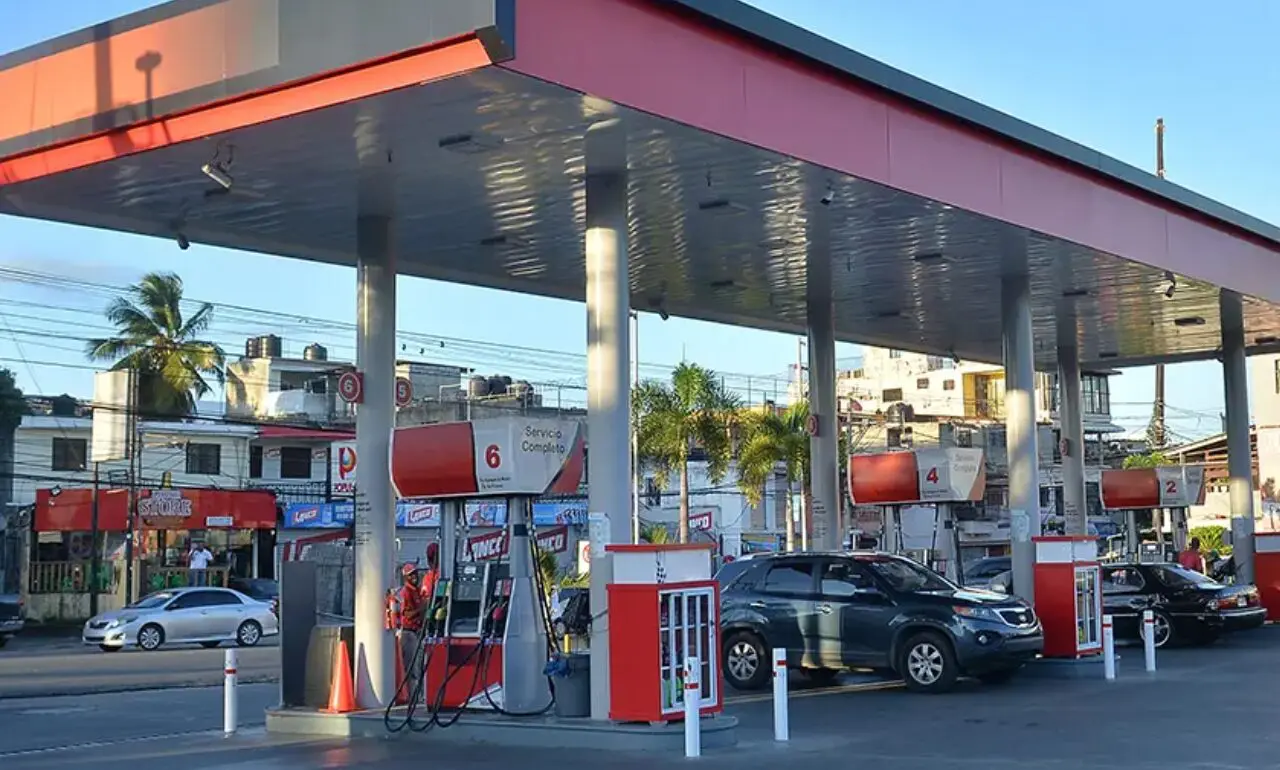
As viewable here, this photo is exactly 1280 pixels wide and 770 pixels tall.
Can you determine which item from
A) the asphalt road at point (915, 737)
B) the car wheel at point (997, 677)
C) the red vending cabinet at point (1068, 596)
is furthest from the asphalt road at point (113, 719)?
the red vending cabinet at point (1068, 596)

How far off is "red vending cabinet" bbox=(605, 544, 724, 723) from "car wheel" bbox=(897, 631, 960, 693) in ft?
15.4

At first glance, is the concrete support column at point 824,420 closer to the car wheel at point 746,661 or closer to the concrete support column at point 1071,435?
the car wheel at point 746,661

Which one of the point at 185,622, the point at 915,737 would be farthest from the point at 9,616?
the point at 915,737

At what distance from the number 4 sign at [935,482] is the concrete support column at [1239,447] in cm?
756

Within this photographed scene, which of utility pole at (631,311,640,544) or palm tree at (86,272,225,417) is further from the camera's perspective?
palm tree at (86,272,225,417)

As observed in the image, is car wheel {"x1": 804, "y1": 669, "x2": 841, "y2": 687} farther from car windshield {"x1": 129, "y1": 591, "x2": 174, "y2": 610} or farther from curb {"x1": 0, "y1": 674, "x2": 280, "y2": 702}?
car windshield {"x1": 129, "y1": 591, "x2": 174, "y2": 610}

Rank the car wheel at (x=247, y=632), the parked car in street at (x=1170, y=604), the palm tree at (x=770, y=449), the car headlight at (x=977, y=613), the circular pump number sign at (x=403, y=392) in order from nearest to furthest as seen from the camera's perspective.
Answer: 1. the circular pump number sign at (x=403, y=392)
2. the car headlight at (x=977, y=613)
3. the parked car in street at (x=1170, y=604)
4. the car wheel at (x=247, y=632)
5. the palm tree at (x=770, y=449)

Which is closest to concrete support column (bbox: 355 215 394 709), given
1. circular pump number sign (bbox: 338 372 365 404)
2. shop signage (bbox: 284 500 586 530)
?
circular pump number sign (bbox: 338 372 365 404)

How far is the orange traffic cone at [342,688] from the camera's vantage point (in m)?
15.7

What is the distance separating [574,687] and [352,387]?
13.5ft

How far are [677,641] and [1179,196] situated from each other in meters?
10.7

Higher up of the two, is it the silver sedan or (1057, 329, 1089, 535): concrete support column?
(1057, 329, 1089, 535): concrete support column

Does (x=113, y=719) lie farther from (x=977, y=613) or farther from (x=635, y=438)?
(x=635, y=438)

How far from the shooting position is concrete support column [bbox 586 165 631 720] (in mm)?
14016
